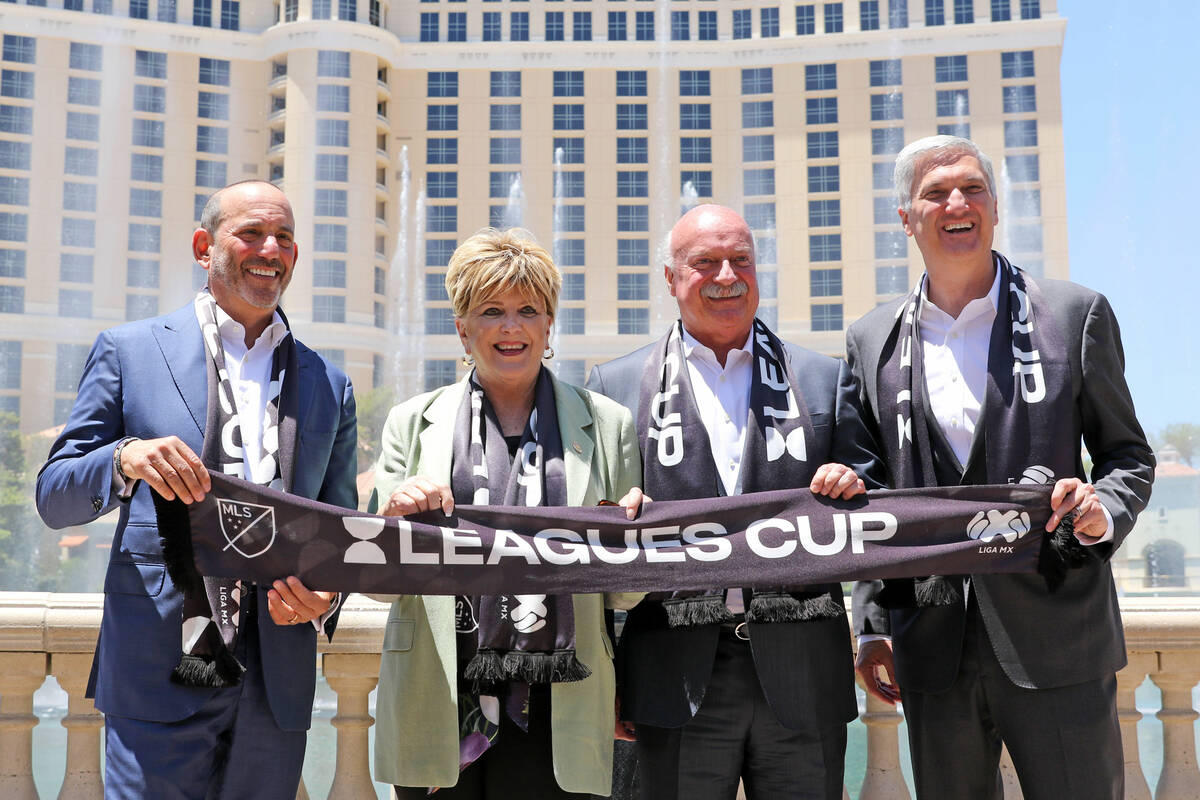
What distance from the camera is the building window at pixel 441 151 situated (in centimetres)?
6706

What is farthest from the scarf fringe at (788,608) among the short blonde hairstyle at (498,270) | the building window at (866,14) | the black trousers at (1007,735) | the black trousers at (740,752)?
the building window at (866,14)

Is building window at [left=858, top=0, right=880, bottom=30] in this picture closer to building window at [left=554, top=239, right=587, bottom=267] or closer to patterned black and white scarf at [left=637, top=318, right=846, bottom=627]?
building window at [left=554, top=239, right=587, bottom=267]

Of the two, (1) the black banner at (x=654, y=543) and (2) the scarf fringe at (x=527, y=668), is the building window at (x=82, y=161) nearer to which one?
(1) the black banner at (x=654, y=543)

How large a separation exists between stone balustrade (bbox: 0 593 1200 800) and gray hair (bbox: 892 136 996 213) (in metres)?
1.66

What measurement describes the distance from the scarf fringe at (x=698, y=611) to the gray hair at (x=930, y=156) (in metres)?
1.44

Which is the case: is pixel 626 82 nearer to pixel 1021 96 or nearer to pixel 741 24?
pixel 741 24

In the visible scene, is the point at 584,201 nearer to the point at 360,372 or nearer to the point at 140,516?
the point at 360,372

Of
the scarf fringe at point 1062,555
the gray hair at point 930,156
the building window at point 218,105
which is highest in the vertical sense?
the building window at point 218,105

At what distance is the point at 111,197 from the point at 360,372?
667 inches

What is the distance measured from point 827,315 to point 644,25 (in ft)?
69.9

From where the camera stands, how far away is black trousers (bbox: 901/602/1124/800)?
305cm

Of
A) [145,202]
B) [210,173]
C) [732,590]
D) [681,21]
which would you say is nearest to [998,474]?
[732,590]

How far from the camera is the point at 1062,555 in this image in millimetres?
3131

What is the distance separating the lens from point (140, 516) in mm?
3023
